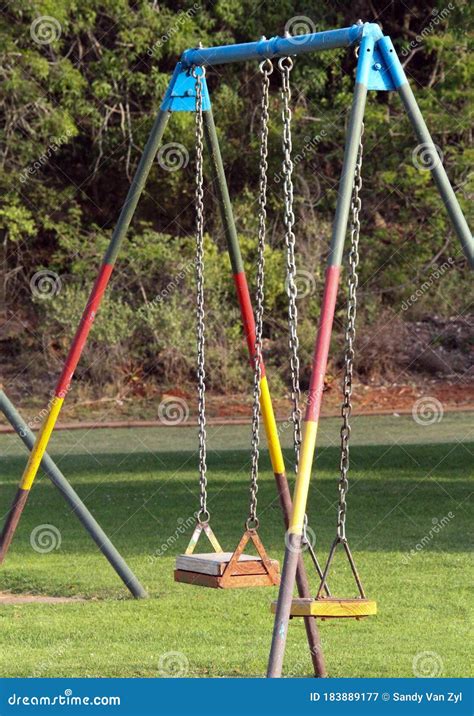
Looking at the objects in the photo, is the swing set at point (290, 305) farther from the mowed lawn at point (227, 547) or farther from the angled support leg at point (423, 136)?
the mowed lawn at point (227, 547)

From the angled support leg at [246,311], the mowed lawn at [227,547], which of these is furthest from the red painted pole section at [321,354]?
the mowed lawn at [227,547]

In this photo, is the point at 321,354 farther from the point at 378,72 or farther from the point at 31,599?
the point at 31,599

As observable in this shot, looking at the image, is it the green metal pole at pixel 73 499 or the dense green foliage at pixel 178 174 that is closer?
the green metal pole at pixel 73 499

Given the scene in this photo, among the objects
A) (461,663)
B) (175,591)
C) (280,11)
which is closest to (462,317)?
(280,11)

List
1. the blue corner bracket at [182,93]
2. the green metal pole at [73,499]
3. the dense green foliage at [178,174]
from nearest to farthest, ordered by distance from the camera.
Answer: the blue corner bracket at [182,93] < the green metal pole at [73,499] < the dense green foliage at [178,174]

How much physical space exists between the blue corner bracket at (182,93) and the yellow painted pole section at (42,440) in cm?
147

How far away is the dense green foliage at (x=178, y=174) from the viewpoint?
20.2 m

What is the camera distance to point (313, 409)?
4199 millimetres

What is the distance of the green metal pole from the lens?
6852 mm

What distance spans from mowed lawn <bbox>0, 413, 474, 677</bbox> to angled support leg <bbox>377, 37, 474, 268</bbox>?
192 cm

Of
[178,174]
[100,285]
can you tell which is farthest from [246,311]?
[178,174]

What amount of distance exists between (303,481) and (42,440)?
233 cm
